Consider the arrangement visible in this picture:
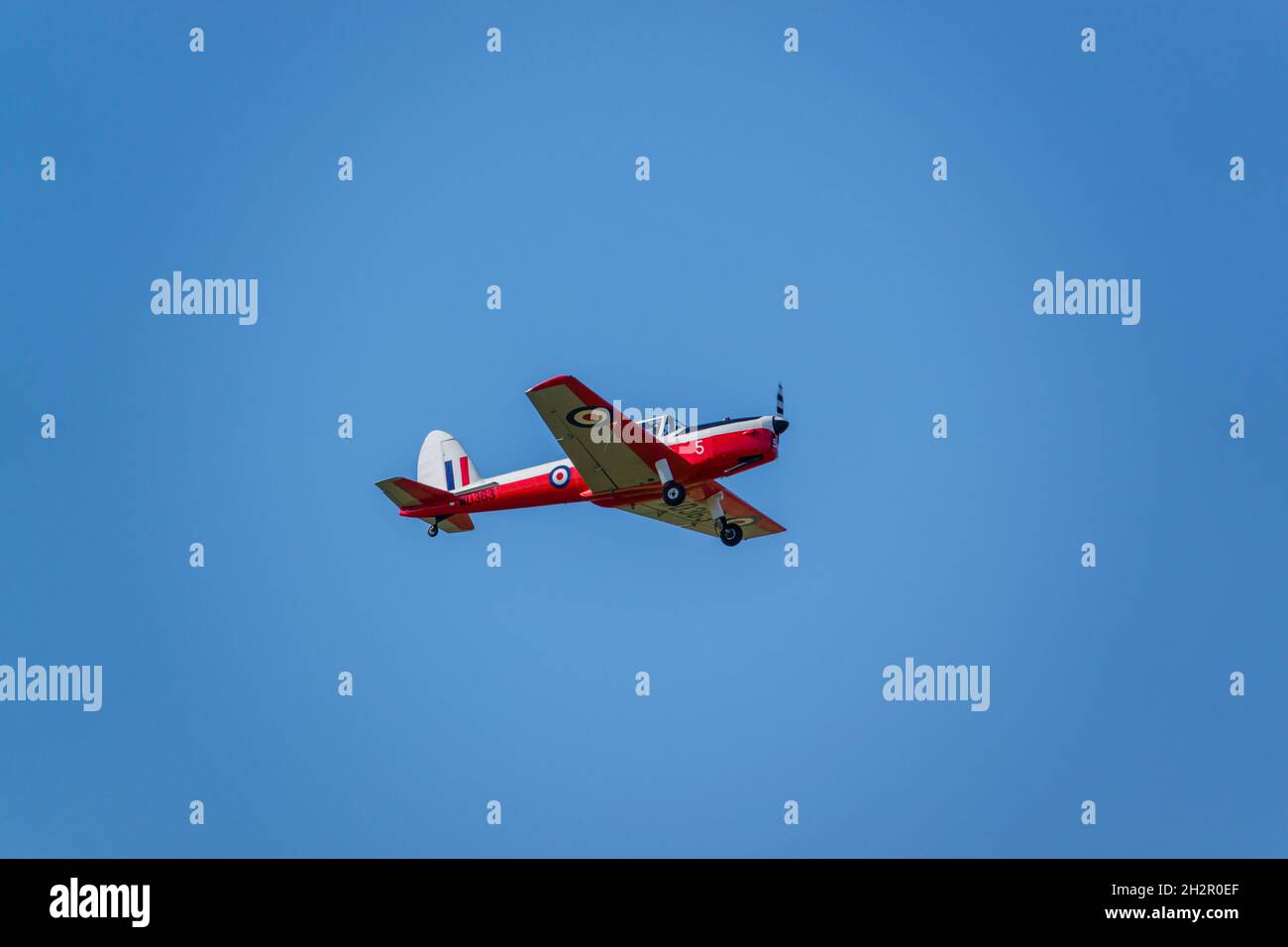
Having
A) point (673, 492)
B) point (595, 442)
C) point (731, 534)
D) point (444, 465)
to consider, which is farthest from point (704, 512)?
point (444, 465)

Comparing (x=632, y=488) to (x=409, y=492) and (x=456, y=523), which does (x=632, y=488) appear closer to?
(x=456, y=523)

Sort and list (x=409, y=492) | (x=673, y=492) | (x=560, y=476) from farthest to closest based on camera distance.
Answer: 1. (x=409, y=492)
2. (x=560, y=476)
3. (x=673, y=492)

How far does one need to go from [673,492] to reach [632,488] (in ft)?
4.32

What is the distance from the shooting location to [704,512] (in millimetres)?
34438

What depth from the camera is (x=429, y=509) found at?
110 feet

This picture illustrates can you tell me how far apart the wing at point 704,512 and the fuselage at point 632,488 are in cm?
83

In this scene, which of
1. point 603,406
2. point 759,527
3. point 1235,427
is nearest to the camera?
point 603,406

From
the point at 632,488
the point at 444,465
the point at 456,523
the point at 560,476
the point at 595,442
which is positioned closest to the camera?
the point at 595,442

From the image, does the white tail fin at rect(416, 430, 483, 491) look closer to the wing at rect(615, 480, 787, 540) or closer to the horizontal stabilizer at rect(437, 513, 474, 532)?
the horizontal stabilizer at rect(437, 513, 474, 532)

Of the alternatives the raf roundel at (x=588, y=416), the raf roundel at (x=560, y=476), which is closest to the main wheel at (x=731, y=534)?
the raf roundel at (x=560, y=476)

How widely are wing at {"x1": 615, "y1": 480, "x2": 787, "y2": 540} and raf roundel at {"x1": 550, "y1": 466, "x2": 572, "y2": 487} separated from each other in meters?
1.42
